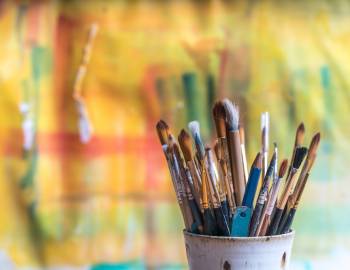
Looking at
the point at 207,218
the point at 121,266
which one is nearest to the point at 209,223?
the point at 207,218

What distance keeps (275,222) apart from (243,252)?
0.05 m

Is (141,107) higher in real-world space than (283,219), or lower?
higher

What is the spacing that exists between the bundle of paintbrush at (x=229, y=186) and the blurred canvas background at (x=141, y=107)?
0.20 m

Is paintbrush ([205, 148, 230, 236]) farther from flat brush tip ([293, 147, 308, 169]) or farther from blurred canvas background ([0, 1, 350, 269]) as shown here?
blurred canvas background ([0, 1, 350, 269])

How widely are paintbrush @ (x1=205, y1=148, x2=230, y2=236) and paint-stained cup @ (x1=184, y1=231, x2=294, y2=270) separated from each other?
2 centimetres

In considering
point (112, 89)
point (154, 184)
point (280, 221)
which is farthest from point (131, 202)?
point (280, 221)

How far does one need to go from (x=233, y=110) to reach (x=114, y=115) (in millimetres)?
255

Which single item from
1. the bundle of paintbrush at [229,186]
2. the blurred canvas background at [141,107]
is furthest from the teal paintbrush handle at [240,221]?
the blurred canvas background at [141,107]

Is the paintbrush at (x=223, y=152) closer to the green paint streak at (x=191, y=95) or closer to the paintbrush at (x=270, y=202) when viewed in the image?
the paintbrush at (x=270, y=202)

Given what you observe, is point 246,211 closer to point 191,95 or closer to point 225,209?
point 225,209

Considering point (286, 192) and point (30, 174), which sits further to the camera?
point (30, 174)

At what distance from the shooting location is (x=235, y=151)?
447 mm

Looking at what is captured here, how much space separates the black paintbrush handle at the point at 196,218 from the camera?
0.44 meters

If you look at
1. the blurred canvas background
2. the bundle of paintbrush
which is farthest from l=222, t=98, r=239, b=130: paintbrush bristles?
the blurred canvas background
